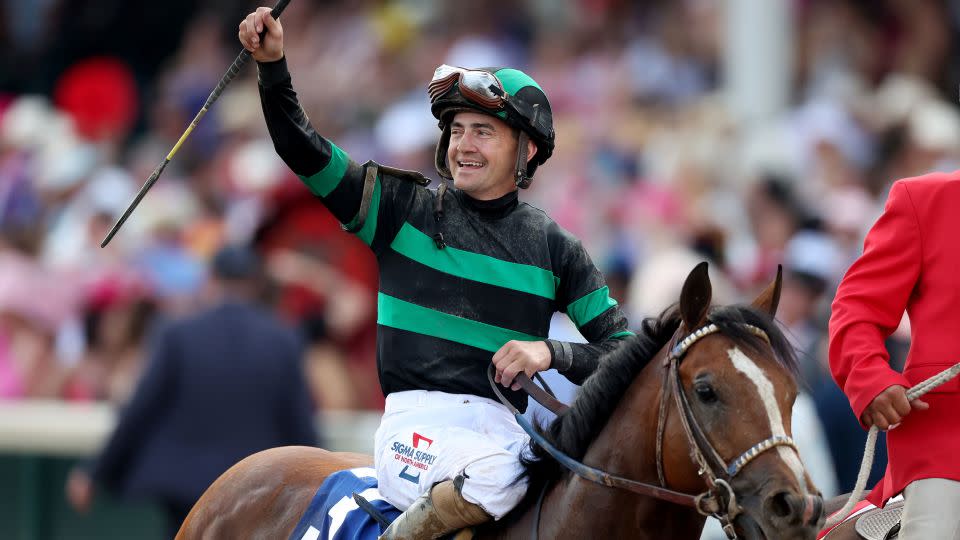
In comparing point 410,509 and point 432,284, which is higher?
point 432,284

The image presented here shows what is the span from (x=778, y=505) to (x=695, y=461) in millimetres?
277

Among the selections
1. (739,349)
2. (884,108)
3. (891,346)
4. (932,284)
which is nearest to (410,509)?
(739,349)

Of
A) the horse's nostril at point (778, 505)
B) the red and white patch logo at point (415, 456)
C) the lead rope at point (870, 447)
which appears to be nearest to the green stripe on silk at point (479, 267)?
the red and white patch logo at point (415, 456)

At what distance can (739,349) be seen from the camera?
454 cm

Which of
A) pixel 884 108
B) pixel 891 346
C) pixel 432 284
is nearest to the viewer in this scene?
pixel 432 284

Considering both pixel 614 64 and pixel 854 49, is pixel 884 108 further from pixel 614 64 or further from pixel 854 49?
pixel 614 64

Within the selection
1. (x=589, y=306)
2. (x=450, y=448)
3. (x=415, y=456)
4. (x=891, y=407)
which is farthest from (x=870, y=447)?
(x=415, y=456)

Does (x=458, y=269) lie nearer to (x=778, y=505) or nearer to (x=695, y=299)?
(x=695, y=299)

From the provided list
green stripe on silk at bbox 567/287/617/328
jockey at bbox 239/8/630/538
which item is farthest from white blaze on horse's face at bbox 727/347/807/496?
green stripe on silk at bbox 567/287/617/328

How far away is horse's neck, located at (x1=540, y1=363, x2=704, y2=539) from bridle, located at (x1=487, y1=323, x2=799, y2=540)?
0.03 meters

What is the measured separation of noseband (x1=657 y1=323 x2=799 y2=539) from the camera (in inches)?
172

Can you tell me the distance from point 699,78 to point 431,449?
8895mm

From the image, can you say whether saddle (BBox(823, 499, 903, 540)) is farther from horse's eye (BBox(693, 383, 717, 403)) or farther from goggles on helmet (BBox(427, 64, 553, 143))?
goggles on helmet (BBox(427, 64, 553, 143))

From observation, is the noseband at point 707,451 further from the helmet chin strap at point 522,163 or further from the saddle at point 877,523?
the helmet chin strap at point 522,163
